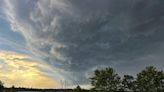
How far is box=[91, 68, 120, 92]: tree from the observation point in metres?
103

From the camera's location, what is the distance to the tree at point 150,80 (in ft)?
343

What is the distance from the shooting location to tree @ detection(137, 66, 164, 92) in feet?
343

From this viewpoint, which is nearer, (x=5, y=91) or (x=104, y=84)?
(x=104, y=84)

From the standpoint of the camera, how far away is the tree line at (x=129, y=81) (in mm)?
103562

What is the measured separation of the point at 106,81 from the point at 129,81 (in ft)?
24.2

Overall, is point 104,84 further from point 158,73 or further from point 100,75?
point 158,73

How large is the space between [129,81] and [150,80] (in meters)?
6.13

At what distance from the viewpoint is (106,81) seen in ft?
344

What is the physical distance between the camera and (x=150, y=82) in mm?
106500

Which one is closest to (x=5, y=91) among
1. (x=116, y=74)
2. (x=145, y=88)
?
(x=116, y=74)

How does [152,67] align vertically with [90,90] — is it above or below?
above

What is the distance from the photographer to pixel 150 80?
351 ft

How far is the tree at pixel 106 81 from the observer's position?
10300 centimetres

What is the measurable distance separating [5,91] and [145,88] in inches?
1687
